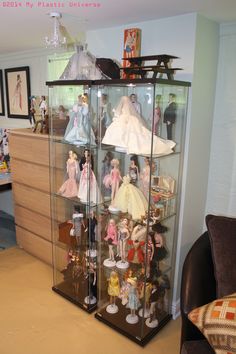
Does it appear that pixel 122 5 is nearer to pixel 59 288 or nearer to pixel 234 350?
pixel 234 350

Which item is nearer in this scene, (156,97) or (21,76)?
(156,97)

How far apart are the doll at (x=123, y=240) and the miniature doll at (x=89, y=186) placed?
27cm

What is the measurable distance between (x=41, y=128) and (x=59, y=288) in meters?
1.44

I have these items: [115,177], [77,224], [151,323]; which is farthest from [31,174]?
[151,323]

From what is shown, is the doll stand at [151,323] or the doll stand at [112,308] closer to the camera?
the doll stand at [151,323]

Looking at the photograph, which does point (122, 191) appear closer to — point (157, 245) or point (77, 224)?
point (157, 245)

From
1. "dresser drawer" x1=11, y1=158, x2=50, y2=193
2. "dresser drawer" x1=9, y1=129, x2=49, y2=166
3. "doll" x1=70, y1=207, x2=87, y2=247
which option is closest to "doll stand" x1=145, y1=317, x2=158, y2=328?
"doll" x1=70, y1=207, x2=87, y2=247

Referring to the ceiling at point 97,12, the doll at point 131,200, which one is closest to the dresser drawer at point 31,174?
the doll at point 131,200

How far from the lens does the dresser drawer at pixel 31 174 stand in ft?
9.10

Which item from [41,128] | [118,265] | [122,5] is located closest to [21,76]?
[41,128]

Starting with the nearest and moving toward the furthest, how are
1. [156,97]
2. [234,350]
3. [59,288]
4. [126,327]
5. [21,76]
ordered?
1. [234,350]
2. [156,97]
3. [126,327]
4. [59,288]
5. [21,76]

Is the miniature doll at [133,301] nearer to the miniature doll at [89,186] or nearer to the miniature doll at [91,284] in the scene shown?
the miniature doll at [91,284]

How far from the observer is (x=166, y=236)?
85.1 inches

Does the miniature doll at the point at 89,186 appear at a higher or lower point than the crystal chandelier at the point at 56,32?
lower
